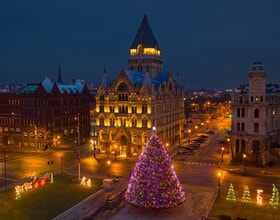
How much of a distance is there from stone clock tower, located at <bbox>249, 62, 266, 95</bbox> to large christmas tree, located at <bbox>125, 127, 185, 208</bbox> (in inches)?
1341

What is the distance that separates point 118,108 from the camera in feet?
240

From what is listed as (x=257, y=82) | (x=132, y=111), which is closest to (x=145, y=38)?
(x=132, y=111)

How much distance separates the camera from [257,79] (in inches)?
2436

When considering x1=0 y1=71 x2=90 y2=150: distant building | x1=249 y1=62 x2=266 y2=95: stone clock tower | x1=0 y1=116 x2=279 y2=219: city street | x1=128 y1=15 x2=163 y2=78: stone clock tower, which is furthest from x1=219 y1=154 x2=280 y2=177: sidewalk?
x1=0 y1=71 x2=90 y2=150: distant building

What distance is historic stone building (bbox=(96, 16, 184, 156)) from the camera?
70125 millimetres

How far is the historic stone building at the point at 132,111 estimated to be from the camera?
230ft

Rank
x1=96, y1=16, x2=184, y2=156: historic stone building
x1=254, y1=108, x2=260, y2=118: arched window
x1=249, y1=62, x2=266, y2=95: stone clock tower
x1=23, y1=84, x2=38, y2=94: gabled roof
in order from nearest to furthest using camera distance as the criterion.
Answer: x1=249, y1=62, x2=266, y2=95: stone clock tower < x1=254, y1=108, x2=260, y2=118: arched window < x1=96, y1=16, x2=184, y2=156: historic stone building < x1=23, y1=84, x2=38, y2=94: gabled roof

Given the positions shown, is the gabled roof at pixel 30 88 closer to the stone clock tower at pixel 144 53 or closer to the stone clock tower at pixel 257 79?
the stone clock tower at pixel 144 53

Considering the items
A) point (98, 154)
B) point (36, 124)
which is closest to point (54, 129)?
point (36, 124)

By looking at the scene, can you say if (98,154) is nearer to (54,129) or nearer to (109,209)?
(54,129)

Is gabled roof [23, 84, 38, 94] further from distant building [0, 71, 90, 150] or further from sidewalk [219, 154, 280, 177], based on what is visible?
sidewalk [219, 154, 280, 177]

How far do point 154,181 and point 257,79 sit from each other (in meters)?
37.5

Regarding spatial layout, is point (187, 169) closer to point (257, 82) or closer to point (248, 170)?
point (248, 170)

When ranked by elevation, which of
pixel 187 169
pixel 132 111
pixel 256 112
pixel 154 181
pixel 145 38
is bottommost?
pixel 187 169
